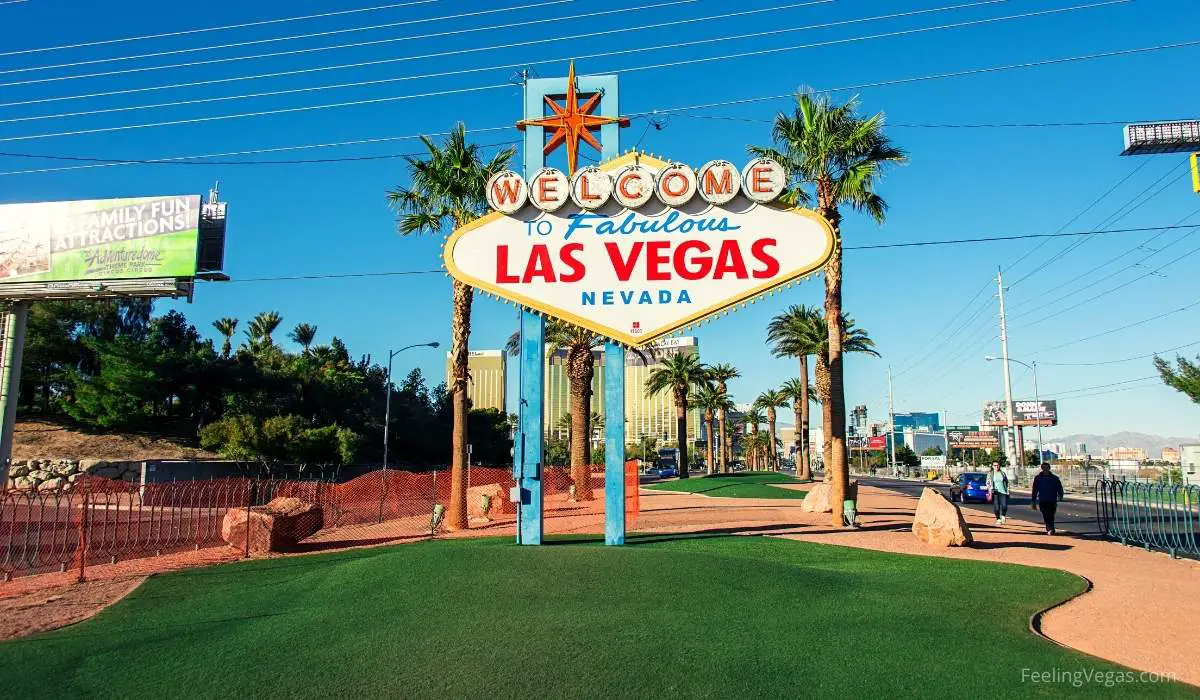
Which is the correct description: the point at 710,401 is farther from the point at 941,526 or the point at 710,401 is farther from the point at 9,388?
the point at 941,526

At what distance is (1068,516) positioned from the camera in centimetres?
2880

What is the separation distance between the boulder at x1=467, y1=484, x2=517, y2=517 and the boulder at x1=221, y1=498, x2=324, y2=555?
353 inches

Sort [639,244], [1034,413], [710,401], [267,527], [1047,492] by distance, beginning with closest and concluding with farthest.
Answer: [639,244]
[267,527]
[1047,492]
[710,401]
[1034,413]

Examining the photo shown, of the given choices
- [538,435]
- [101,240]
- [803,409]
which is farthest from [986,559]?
[803,409]

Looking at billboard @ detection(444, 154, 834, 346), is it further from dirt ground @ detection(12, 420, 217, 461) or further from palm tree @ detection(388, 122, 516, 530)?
dirt ground @ detection(12, 420, 217, 461)

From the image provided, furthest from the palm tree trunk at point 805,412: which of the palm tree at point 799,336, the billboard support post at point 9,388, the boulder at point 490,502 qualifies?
the billboard support post at point 9,388

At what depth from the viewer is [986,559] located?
15.1 m

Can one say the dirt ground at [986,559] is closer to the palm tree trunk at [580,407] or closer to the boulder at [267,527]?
the boulder at [267,527]

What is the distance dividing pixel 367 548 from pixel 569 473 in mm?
23514

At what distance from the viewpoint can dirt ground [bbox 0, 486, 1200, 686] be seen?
8930 mm

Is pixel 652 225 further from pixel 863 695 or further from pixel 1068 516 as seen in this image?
pixel 1068 516

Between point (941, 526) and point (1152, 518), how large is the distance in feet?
18.4

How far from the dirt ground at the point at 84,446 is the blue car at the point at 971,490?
137ft

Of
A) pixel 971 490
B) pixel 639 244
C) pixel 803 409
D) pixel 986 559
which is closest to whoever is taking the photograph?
pixel 986 559
